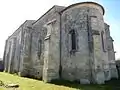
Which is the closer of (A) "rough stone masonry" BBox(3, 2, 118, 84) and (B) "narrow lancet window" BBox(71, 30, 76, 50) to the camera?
(A) "rough stone masonry" BBox(3, 2, 118, 84)

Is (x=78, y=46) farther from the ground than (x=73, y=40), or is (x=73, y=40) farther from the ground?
(x=73, y=40)

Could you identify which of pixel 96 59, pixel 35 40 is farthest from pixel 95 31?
pixel 35 40

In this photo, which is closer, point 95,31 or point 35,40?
point 95,31

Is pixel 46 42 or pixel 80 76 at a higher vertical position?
pixel 46 42

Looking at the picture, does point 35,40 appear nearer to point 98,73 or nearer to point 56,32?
point 56,32

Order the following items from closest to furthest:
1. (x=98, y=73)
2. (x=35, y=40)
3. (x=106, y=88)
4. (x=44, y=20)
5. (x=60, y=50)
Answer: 1. (x=106, y=88)
2. (x=98, y=73)
3. (x=60, y=50)
4. (x=44, y=20)
5. (x=35, y=40)

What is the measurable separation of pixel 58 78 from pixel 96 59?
4842mm

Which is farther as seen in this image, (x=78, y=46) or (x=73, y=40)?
(x=73, y=40)

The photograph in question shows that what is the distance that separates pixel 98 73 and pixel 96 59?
1342mm

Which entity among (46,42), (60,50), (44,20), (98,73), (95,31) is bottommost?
(98,73)

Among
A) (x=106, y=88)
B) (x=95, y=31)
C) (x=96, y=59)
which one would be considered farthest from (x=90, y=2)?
(x=106, y=88)

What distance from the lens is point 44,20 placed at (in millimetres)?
19547

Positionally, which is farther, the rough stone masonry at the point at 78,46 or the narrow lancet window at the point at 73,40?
the narrow lancet window at the point at 73,40

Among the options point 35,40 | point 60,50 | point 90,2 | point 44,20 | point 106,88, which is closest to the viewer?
point 106,88
